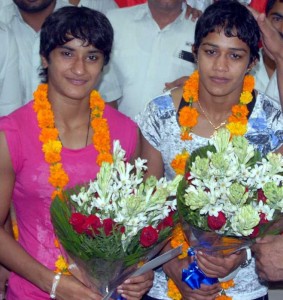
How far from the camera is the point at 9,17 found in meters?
4.39

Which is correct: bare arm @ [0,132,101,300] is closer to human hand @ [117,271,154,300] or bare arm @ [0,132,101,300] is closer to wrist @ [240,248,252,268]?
human hand @ [117,271,154,300]

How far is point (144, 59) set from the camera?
4.30 metres

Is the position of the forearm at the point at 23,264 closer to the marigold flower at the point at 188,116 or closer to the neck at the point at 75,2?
the marigold flower at the point at 188,116

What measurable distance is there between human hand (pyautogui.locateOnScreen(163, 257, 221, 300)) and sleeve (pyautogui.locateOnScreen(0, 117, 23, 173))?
0.80 meters

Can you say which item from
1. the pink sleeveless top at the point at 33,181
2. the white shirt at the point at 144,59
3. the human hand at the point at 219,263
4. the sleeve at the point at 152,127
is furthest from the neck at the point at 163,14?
the human hand at the point at 219,263

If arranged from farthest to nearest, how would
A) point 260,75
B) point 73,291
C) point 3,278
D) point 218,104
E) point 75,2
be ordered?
point 75,2
point 260,75
point 3,278
point 218,104
point 73,291

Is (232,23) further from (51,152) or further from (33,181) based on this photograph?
(33,181)

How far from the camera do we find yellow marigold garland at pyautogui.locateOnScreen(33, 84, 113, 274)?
9.48 feet

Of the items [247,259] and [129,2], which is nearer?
[247,259]

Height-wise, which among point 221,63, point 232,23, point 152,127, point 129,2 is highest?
point 232,23

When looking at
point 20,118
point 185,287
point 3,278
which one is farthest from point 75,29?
point 3,278

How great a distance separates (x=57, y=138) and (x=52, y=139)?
41 millimetres

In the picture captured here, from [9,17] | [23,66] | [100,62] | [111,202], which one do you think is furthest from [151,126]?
[9,17]

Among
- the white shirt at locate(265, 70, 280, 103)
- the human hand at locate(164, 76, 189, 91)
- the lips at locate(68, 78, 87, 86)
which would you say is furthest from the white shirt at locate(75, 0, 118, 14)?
the lips at locate(68, 78, 87, 86)
